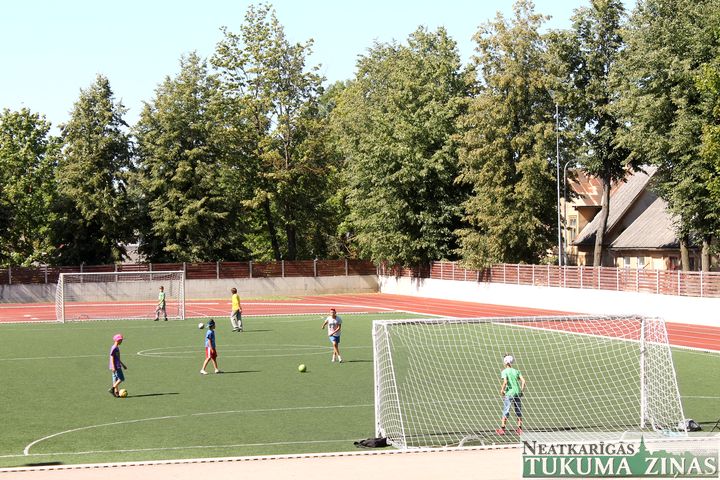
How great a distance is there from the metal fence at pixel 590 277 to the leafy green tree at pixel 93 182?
21.3 m

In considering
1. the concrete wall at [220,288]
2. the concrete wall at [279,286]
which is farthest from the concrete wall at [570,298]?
the concrete wall at [220,288]

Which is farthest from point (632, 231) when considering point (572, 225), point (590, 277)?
point (590, 277)

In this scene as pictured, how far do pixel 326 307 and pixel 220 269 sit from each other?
13.1m

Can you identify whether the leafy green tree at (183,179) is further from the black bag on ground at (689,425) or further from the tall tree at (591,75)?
the black bag on ground at (689,425)

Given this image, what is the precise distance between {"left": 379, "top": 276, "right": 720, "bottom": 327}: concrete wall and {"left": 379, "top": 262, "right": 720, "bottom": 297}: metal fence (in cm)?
36

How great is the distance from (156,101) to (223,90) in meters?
5.52

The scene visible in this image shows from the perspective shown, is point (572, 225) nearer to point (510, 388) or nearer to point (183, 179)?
point (183, 179)

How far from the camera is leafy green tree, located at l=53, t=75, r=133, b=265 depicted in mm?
69625

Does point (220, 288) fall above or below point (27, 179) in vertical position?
below

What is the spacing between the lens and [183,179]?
69375 mm

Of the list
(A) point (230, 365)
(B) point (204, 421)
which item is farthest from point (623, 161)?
(B) point (204, 421)

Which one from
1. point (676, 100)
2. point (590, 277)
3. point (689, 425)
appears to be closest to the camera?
point (689, 425)

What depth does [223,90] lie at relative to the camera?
7544cm

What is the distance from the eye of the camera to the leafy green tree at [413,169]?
64688 mm
